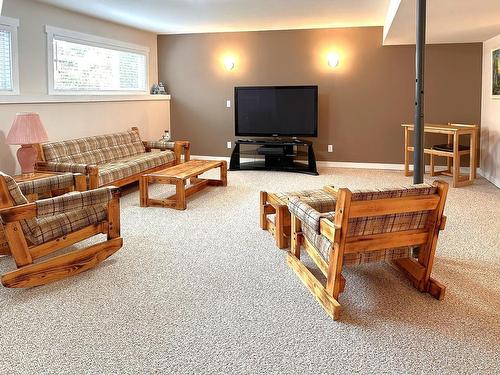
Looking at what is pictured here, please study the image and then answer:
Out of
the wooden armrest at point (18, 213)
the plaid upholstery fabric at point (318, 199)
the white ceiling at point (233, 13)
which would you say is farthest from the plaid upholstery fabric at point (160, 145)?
the wooden armrest at point (18, 213)

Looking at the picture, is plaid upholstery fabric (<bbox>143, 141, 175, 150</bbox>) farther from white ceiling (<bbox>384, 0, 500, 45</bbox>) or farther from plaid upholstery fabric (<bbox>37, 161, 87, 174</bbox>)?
white ceiling (<bbox>384, 0, 500, 45</bbox>)

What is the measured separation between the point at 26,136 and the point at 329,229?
11.3 ft

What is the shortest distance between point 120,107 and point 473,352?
20.1 ft

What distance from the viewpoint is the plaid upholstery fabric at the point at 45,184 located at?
→ 3.60 m

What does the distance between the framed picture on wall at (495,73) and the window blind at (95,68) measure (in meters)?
5.45

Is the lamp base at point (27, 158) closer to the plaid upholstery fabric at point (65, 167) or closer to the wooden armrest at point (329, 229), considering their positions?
the plaid upholstery fabric at point (65, 167)

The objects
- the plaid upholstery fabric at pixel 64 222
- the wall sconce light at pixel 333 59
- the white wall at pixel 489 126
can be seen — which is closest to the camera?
the plaid upholstery fabric at pixel 64 222

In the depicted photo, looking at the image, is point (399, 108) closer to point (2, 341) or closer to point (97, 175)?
point (97, 175)

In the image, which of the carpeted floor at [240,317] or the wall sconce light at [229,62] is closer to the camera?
the carpeted floor at [240,317]

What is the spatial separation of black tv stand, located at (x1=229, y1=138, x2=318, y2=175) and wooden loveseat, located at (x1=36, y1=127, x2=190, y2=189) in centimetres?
113

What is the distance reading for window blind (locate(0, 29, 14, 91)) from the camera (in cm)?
503

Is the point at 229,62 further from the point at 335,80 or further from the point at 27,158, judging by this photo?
the point at 27,158

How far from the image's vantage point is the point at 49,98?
5.54m

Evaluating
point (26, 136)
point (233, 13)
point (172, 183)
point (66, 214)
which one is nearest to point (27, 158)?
point (26, 136)
